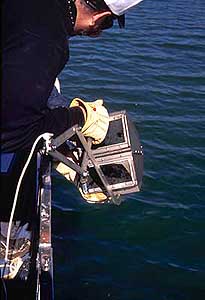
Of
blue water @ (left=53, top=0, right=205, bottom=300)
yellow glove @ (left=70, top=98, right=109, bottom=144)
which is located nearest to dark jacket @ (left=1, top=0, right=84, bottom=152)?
yellow glove @ (left=70, top=98, right=109, bottom=144)

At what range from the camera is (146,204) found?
24.6 feet

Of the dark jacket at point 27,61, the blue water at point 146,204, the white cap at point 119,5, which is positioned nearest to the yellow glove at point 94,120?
the white cap at point 119,5

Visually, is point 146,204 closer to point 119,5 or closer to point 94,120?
point 94,120

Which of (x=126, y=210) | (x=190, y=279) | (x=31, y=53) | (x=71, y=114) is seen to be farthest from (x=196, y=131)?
(x=31, y=53)

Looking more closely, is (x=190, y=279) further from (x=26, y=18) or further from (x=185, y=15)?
(x=185, y=15)

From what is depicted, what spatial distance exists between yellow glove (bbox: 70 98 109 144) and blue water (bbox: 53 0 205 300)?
237cm

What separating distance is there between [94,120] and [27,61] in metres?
1.44

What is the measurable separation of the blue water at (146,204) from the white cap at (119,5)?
344cm

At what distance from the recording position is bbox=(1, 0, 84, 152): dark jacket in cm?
284

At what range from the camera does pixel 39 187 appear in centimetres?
489

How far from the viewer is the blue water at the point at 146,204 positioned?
619cm

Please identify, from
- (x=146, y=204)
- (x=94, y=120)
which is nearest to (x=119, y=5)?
(x=94, y=120)

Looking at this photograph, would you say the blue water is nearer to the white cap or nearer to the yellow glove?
the yellow glove

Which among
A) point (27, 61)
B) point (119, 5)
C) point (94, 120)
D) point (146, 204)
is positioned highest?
point (119, 5)
